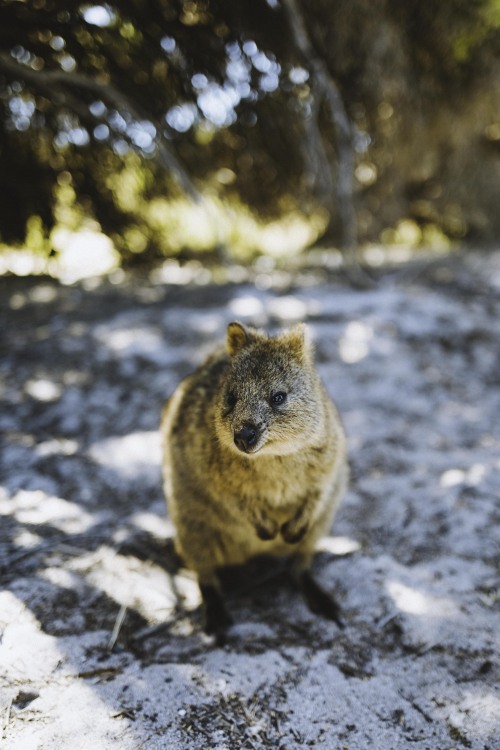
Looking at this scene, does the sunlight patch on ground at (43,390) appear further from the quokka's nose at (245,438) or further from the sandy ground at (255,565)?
the quokka's nose at (245,438)

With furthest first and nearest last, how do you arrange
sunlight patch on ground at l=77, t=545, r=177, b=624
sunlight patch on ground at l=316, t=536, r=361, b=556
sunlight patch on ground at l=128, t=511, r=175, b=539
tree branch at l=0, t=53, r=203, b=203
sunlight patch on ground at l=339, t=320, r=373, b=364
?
sunlight patch on ground at l=339, t=320, r=373, b=364
tree branch at l=0, t=53, r=203, b=203
sunlight patch on ground at l=128, t=511, r=175, b=539
sunlight patch on ground at l=316, t=536, r=361, b=556
sunlight patch on ground at l=77, t=545, r=177, b=624

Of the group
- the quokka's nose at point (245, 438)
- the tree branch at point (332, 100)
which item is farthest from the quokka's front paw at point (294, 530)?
the tree branch at point (332, 100)

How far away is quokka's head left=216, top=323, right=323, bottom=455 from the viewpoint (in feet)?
6.42

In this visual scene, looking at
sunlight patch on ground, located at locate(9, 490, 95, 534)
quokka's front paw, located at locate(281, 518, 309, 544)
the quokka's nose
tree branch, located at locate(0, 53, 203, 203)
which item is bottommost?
sunlight patch on ground, located at locate(9, 490, 95, 534)

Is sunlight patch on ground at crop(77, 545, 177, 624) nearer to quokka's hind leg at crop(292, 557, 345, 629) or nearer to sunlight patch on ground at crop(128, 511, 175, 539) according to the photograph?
sunlight patch on ground at crop(128, 511, 175, 539)

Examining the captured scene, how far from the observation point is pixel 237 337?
7.48ft

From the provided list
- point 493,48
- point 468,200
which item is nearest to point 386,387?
point 493,48

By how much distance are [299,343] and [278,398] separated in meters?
0.30

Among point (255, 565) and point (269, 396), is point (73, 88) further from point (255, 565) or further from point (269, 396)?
point (255, 565)

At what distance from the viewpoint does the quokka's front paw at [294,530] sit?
88.9 inches

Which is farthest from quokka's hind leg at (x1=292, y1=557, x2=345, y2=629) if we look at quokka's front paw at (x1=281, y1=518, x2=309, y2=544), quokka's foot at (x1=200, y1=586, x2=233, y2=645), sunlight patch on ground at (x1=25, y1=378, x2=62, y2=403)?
sunlight patch on ground at (x1=25, y1=378, x2=62, y2=403)

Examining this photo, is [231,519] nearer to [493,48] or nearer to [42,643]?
[42,643]

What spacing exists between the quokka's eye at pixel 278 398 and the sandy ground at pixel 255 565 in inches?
37.0

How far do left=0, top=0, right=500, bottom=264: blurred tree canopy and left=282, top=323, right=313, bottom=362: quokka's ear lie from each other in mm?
2054
